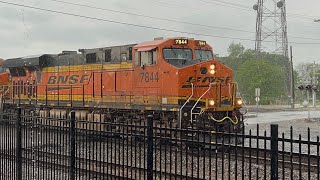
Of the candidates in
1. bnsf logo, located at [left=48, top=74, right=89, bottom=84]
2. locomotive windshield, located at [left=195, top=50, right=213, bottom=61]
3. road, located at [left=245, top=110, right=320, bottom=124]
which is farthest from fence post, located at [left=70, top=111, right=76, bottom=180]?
road, located at [left=245, top=110, right=320, bottom=124]

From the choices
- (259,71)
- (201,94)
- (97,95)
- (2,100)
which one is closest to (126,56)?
(97,95)

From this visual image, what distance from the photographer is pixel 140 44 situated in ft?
51.9

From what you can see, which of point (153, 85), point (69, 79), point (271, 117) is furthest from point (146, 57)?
point (271, 117)

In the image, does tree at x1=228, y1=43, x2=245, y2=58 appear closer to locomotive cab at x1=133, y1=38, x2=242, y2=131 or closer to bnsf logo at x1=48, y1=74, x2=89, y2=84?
bnsf logo at x1=48, y1=74, x2=89, y2=84

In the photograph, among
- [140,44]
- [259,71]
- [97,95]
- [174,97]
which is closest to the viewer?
[174,97]

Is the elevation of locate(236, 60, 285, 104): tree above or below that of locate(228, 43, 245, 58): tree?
below

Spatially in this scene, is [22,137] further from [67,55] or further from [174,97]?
[67,55]

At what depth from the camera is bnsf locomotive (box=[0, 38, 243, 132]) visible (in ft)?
47.2

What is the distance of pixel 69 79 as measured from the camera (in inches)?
784

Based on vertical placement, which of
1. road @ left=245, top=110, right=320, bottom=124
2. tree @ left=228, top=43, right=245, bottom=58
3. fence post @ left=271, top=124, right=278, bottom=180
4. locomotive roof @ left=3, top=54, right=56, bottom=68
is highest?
tree @ left=228, top=43, right=245, bottom=58

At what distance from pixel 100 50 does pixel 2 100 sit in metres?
10.4

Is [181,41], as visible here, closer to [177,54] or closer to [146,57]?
[177,54]

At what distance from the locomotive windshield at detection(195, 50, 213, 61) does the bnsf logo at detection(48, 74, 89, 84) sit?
595 centimetres

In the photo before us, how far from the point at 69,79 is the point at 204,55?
7.67 meters
